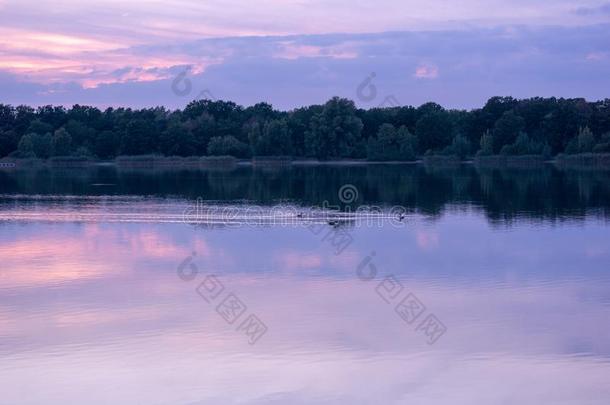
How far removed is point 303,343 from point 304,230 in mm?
13829

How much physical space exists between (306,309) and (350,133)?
78.8m

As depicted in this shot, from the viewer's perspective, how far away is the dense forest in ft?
299

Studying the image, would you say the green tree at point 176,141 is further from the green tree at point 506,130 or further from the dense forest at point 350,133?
the green tree at point 506,130

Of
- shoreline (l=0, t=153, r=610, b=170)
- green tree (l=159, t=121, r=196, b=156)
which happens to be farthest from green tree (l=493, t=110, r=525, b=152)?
green tree (l=159, t=121, r=196, b=156)

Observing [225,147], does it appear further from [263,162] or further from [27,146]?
[27,146]

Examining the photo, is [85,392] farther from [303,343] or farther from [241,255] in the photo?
[241,255]

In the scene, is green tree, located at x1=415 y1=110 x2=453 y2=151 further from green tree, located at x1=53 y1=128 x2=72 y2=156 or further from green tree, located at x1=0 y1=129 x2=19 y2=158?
green tree, located at x1=0 y1=129 x2=19 y2=158

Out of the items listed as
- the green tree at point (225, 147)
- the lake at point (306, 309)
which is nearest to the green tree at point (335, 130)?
the green tree at point (225, 147)

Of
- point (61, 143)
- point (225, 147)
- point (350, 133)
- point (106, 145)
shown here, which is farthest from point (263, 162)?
point (61, 143)

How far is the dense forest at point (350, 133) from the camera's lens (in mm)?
91125

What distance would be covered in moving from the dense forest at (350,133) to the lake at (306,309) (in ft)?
203

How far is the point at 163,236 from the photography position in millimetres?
25391

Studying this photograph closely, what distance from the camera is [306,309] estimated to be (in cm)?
1493

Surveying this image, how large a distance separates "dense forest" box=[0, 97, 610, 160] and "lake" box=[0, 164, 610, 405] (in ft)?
203
